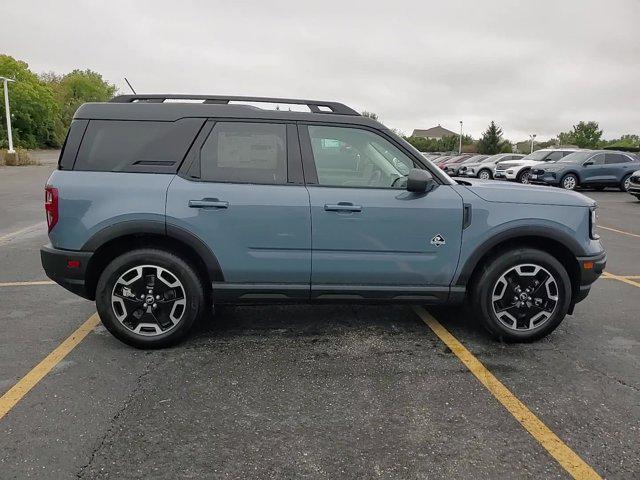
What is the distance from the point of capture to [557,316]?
3.95m

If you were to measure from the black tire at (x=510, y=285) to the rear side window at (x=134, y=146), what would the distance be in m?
2.52

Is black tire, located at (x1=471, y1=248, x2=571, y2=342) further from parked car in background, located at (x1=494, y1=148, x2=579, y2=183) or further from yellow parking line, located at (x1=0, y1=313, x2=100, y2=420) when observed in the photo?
parked car in background, located at (x1=494, y1=148, x2=579, y2=183)

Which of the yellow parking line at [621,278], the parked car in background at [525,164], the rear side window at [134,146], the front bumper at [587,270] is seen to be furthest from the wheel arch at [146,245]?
the parked car in background at [525,164]

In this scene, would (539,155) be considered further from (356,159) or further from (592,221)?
(356,159)

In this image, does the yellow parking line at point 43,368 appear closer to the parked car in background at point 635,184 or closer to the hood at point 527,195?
the hood at point 527,195

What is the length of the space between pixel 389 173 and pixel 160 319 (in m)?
2.11

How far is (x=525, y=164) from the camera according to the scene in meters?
23.1

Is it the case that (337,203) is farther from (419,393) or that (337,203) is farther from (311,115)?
(419,393)

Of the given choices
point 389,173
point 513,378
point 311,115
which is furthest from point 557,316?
point 311,115

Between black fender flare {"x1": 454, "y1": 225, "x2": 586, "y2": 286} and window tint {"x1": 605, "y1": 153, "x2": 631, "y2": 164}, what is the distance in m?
18.7

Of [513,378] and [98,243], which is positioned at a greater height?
[98,243]

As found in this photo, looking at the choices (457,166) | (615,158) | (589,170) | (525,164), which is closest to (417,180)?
(589,170)

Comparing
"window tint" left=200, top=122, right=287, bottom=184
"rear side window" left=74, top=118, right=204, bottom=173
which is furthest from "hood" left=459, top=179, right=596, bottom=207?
"rear side window" left=74, top=118, right=204, bottom=173

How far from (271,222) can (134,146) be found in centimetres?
119
